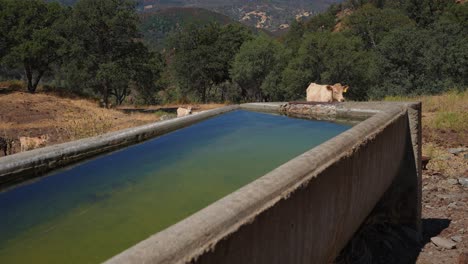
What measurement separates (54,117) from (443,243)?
15.3 metres

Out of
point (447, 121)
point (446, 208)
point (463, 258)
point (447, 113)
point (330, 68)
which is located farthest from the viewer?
point (330, 68)

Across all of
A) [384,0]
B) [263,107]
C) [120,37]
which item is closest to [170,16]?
[384,0]

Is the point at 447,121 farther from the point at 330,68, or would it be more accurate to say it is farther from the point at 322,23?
the point at 322,23

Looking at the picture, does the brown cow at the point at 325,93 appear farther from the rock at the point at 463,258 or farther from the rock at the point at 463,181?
the rock at the point at 463,258

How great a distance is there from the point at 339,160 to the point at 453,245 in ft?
9.31

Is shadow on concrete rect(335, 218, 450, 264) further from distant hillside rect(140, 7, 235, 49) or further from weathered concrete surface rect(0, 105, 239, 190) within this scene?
distant hillside rect(140, 7, 235, 49)

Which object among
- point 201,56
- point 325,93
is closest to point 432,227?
point 325,93

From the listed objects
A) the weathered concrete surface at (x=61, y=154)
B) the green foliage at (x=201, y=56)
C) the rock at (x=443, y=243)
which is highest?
the green foliage at (x=201, y=56)

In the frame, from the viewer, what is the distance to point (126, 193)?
10.9 ft

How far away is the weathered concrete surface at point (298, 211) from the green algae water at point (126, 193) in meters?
0.91

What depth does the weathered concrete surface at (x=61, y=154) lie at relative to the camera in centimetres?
313

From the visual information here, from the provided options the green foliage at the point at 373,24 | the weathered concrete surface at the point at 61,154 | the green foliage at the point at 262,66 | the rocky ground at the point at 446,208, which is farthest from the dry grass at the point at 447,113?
the green foliage at the point at 373,24

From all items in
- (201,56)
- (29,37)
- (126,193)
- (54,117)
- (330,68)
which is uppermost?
(29,37)

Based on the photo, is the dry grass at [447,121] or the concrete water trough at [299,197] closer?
the concrete water trough at [299,197]
